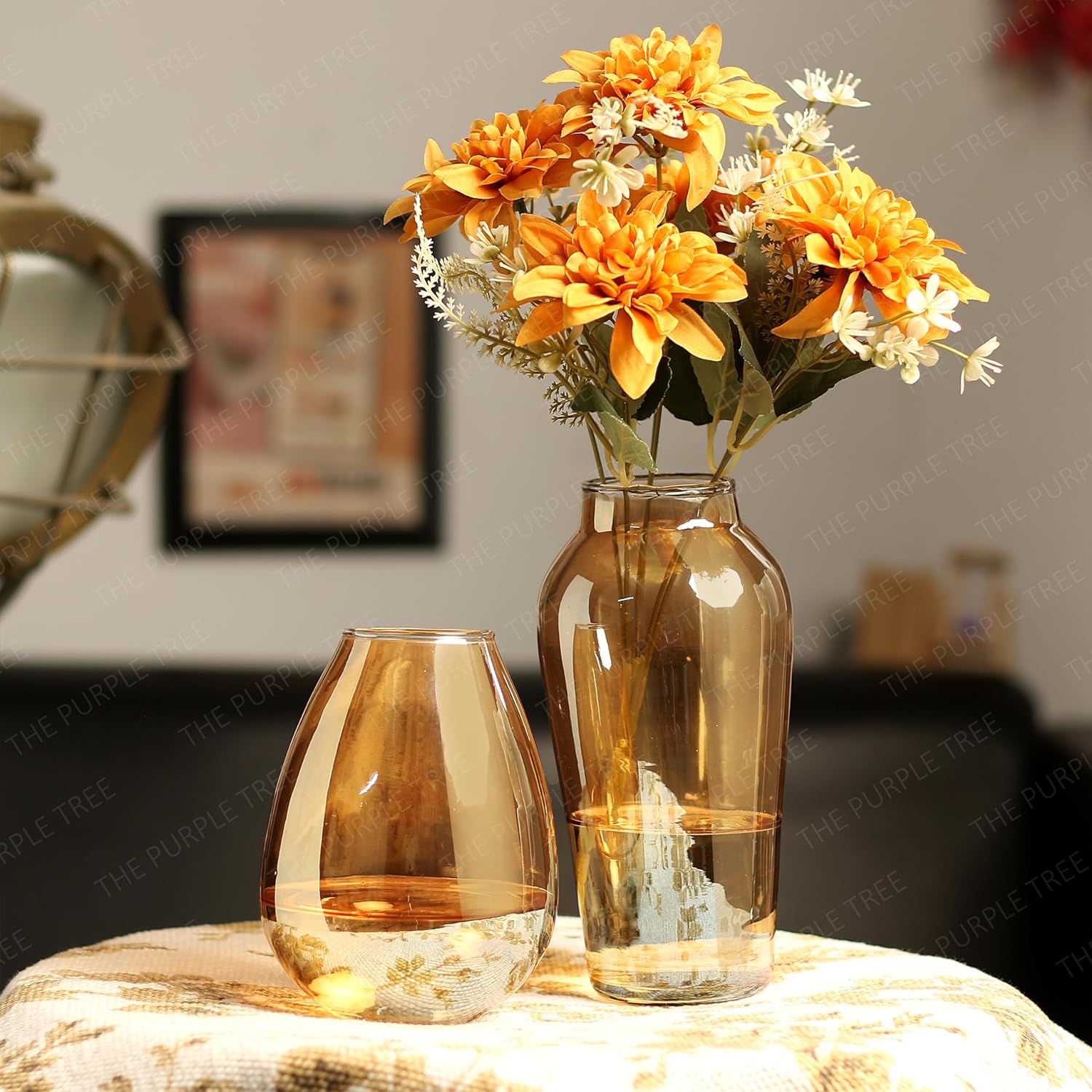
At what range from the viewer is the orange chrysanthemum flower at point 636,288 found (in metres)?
0.56

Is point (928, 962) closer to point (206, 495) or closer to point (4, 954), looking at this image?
point (4, 954)

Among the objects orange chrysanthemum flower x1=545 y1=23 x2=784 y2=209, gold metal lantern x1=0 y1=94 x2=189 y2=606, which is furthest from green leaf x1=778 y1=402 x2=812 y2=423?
gold metal lantern x1=0 y1=94 x2=189 y2=606

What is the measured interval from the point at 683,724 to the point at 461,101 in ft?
5.20

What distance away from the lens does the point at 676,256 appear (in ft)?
1.86

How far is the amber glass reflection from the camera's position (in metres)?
0.57

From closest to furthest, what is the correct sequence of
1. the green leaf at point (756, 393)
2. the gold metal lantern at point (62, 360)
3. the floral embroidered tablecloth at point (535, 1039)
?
1. the floral embroidered tablecloth at point (535, 1039)
2. the green leaf at point (756, 393)
3. the gold metal lantern at point (62, 360)

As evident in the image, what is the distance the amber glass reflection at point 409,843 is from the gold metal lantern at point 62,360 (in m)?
0.54

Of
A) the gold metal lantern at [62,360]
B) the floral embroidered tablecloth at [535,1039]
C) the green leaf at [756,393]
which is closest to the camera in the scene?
the floral embroidered tablecloth at [535,1039]

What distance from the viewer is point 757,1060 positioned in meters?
0.53

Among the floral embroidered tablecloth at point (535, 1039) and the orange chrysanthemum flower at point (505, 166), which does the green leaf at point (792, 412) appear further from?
the floral embroidered tablecloth at point (535, 1039)

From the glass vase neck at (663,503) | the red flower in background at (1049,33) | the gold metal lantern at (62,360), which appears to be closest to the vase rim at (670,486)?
the glass vase neck at (663,503)

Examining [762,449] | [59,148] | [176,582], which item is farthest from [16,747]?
[762,449]

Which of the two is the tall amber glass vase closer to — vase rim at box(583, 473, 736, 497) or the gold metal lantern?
vase rim at box(583, 473, 736, 497)

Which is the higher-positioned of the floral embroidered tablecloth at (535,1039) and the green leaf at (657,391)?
the green leaf at (657,391)
